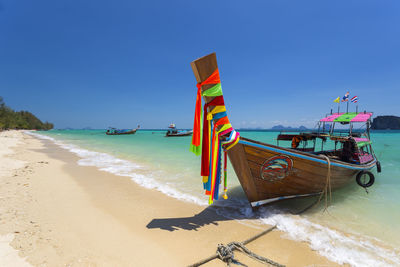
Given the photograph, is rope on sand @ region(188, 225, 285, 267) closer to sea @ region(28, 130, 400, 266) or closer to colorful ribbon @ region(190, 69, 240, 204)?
colorful ribbon @ region(190, 69, 240, 204)

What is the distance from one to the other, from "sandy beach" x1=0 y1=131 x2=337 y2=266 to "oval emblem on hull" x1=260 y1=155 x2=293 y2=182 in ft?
3.89

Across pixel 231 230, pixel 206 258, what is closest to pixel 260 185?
pixel 231 230

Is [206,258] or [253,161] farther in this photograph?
[253,161]

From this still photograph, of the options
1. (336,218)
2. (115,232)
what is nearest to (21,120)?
(115,232)

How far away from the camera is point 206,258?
8.56 feet

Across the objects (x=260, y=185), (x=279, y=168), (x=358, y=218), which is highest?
(x=279, y=168)

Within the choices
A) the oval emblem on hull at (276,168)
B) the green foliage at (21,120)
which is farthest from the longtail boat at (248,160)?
the green foliage at (21,120)

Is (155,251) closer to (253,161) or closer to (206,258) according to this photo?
(206,258)

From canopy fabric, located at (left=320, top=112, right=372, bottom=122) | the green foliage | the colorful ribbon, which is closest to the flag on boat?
canopy fabric, located at (left=320, top=112, right=372, bottom=122)

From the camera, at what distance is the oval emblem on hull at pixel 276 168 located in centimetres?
396

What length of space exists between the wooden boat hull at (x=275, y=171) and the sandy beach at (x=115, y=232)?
98 centimetres

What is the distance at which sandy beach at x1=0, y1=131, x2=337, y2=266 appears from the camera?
257 centimetres

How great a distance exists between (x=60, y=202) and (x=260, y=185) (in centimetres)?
515

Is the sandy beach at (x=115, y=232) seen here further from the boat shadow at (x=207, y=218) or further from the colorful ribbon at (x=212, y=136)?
the colorful ribbon at (x=212, y=136)
